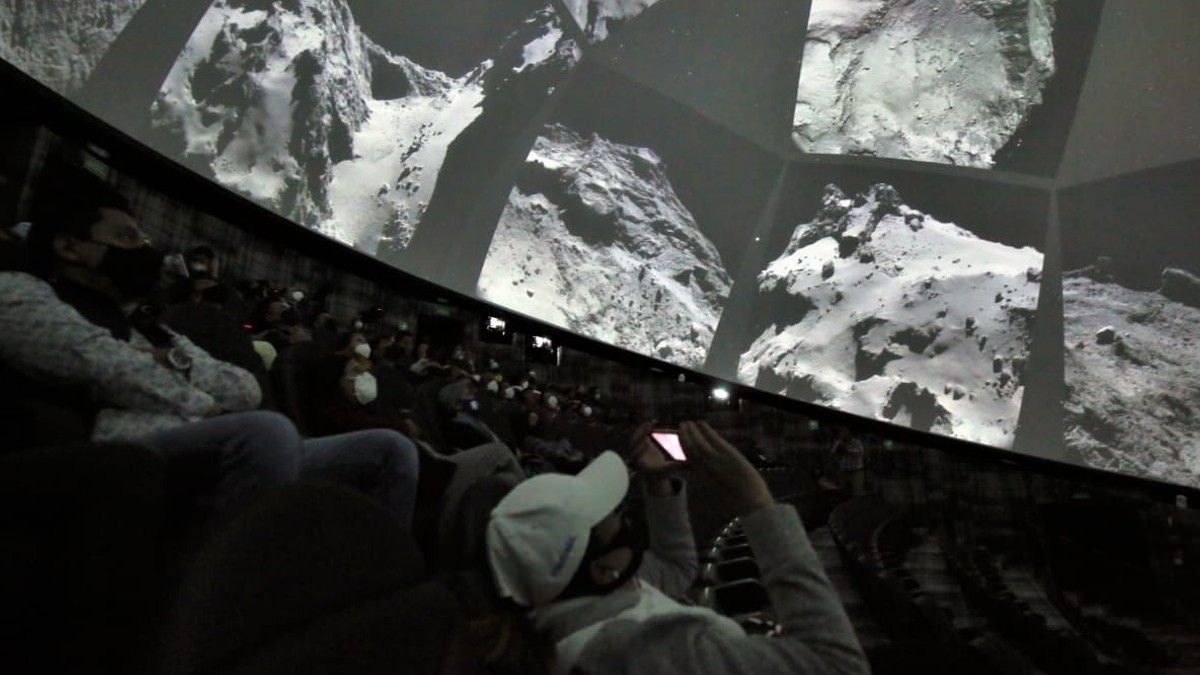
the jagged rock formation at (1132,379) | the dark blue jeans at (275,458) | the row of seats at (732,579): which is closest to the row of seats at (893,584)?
the row of seats at (732,579)

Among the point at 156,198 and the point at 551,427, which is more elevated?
the point at 156,198

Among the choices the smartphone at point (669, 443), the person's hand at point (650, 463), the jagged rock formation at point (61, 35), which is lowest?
the person's hand at point (650, 463)

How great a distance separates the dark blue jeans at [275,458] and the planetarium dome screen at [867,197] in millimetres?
1711

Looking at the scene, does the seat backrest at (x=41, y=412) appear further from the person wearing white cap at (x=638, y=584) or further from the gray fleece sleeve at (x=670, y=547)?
the gray fleece sleeve at (x=670, y=547)

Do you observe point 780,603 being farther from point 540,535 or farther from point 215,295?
point 215,295

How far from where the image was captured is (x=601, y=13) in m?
4.36

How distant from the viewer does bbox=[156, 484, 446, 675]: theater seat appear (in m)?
1.04

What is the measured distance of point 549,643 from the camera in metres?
2.01

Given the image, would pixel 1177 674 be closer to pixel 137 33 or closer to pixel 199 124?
pixel 199 124

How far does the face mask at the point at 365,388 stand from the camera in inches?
82.2

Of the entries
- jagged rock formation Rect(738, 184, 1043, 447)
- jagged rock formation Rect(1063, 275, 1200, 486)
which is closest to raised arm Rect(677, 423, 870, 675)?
jagged rock formation Rect(738, 184, 1043, 447)

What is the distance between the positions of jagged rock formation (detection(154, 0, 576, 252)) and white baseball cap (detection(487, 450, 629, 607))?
3.98 ft

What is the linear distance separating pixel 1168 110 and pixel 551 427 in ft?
16.5

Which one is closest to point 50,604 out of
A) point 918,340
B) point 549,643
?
point 549,643
